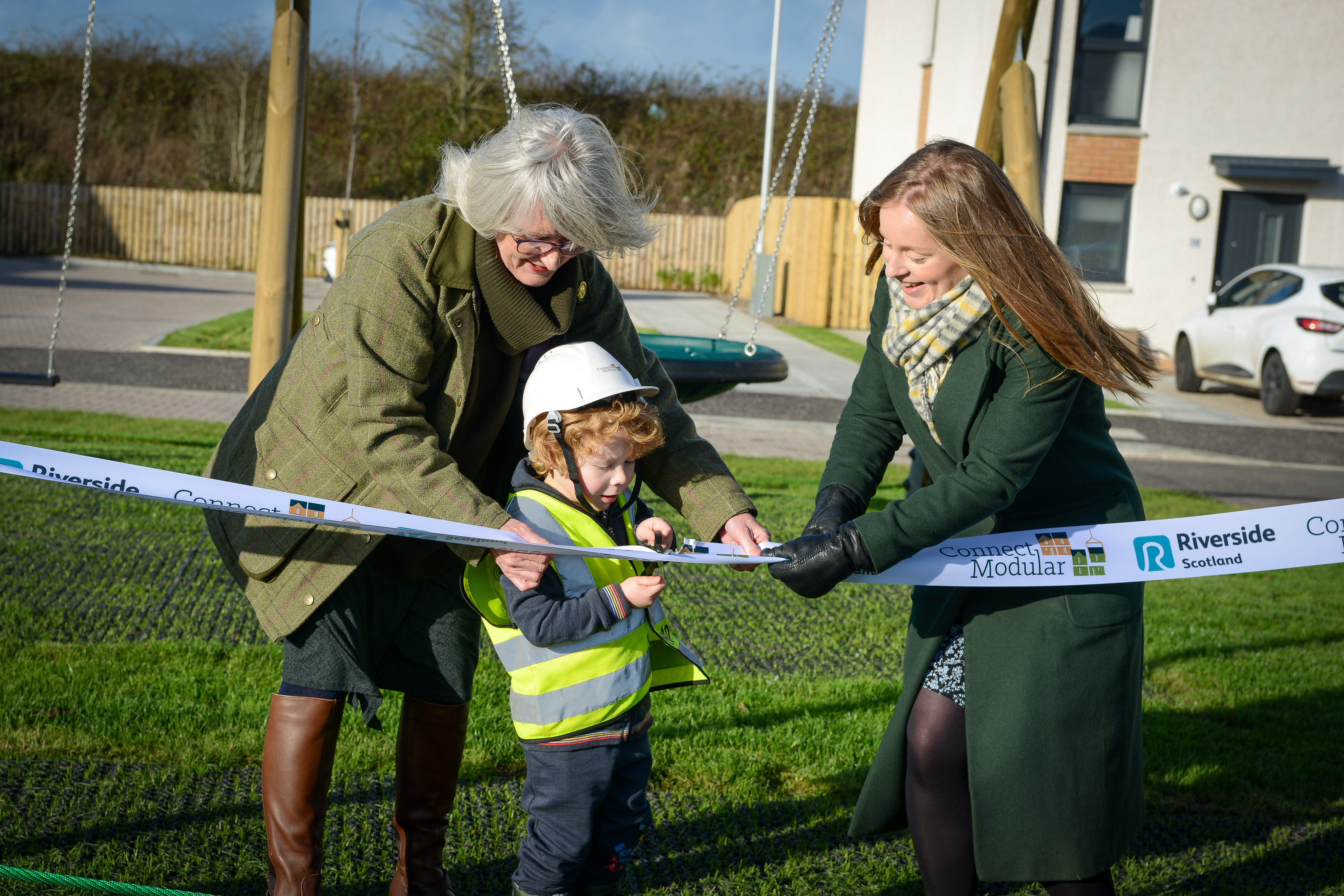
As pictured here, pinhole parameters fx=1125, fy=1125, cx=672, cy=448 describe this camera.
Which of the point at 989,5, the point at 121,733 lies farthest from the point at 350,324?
the point at 989,5

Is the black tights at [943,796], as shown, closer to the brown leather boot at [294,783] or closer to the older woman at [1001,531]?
the older woman at [1001,531]

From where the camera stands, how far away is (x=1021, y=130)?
15.9ft

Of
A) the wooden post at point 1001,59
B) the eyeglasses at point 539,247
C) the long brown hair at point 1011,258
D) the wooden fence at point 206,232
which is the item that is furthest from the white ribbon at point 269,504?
the wooden fence at point 206,232

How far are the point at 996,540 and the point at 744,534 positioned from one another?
59 centimetres

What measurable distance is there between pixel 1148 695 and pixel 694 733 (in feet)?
6.77

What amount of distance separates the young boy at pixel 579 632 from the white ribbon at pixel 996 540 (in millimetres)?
103

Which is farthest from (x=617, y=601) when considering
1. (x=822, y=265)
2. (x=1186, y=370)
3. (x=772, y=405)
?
(x=822, y=265)

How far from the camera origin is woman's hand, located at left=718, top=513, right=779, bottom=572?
2635mm

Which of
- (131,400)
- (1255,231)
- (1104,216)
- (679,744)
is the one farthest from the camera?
(1104,216)

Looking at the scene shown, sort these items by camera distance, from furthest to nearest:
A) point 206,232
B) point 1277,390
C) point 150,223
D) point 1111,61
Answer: point 206,232
point 150,223
point 1111,61
point 1277,390

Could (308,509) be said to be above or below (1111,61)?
below

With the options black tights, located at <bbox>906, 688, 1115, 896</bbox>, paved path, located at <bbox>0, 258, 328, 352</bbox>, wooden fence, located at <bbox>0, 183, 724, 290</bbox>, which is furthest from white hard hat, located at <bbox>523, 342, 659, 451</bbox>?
wooden fence, located at <bbox>0, 183, 724, 290</bbox>

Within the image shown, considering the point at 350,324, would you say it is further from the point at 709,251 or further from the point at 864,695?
the point at 709,251

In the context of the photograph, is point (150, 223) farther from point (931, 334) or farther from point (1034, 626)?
point (1034, 626)
